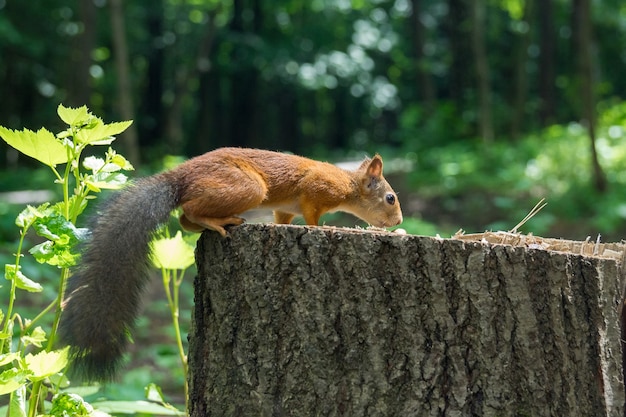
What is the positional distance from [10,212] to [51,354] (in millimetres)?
7178

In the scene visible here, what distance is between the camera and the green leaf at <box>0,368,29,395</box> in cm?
226

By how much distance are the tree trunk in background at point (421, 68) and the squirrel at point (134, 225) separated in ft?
45.4

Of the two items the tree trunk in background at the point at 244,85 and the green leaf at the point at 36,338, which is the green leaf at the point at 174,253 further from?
the tree trunk in background at the point at 244,85

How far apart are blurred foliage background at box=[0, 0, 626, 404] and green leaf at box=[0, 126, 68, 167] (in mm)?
2207

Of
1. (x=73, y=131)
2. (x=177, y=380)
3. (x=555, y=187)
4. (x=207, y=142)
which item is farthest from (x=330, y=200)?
(x=207, y=142)

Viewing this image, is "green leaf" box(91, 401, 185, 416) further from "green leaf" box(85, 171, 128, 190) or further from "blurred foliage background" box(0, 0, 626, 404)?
"blurred foliage background" box(0, 0, 626, 404)

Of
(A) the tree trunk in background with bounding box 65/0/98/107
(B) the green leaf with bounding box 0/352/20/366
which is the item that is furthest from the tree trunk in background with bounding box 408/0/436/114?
(B) the green leaf with bounding box 0/352/20/366

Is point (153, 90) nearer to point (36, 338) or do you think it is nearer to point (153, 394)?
point (153, 394)

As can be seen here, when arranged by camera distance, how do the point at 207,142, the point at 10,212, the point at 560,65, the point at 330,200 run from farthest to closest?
the point at 560,65 < the point at 207,142 < the point at 10,212 < the point at 330,200

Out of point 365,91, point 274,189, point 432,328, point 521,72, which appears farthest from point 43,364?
point 365,91

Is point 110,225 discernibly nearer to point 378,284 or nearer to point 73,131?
point 73,131

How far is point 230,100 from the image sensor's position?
25.6 m

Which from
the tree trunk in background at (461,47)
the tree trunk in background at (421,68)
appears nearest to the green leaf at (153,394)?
the tree trunk in background at (421,68)

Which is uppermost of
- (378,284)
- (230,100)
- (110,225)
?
(230,100)
